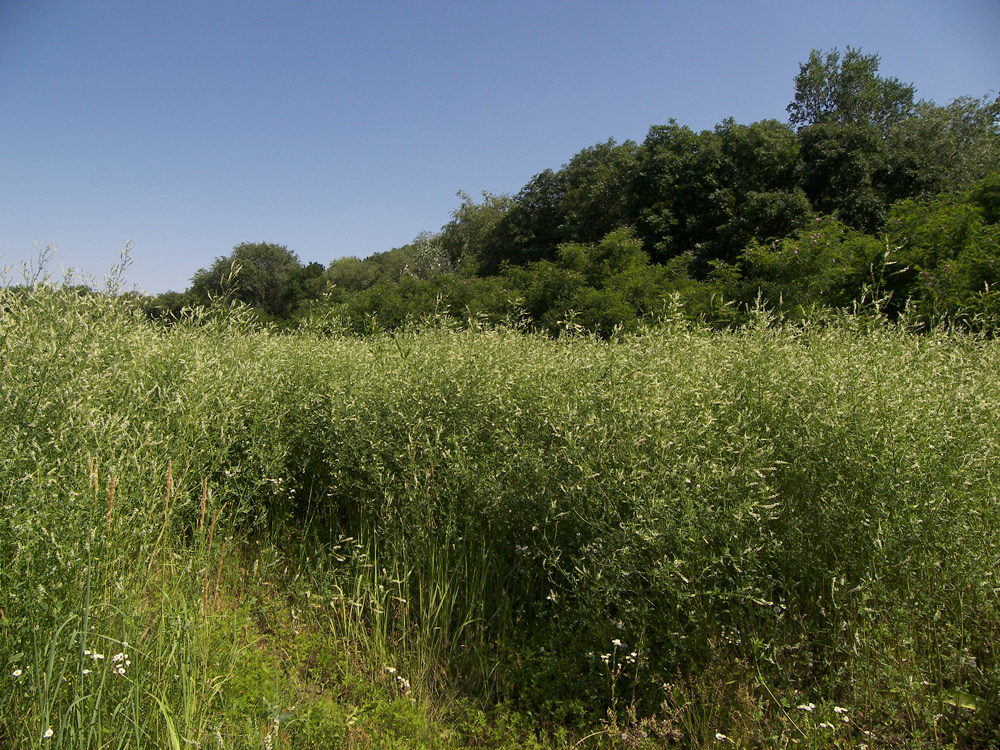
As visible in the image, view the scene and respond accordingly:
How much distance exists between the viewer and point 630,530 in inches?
89.7

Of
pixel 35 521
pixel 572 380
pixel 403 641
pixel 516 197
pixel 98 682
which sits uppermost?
pixel 516 197

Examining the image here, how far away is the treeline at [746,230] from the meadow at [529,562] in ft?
3.92

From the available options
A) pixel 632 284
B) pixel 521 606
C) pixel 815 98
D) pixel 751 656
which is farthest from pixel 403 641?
pixel 815 98

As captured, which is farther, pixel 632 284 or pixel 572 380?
pixel 632 284

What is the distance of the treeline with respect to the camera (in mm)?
8125

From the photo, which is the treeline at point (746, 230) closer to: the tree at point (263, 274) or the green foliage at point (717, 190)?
the green foliage at point (717, 190)

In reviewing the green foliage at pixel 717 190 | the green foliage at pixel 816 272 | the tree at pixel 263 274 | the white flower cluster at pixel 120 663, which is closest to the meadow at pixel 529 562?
the white flower cluster at pixel 120 663

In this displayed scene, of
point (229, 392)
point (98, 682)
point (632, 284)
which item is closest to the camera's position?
point (98, 682)

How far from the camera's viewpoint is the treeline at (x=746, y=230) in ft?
26.7

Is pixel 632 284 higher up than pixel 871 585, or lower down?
higher up

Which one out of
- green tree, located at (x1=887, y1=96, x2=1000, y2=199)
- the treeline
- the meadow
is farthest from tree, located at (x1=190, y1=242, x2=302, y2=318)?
the meadow

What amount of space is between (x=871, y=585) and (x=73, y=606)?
111 inches

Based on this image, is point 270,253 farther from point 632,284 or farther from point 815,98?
point 632,284

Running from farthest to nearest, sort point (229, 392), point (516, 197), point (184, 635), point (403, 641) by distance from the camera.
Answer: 1. point (516, 197)
2. point (229, 392)
3. point (403, 641)
4. point (184, 635)
